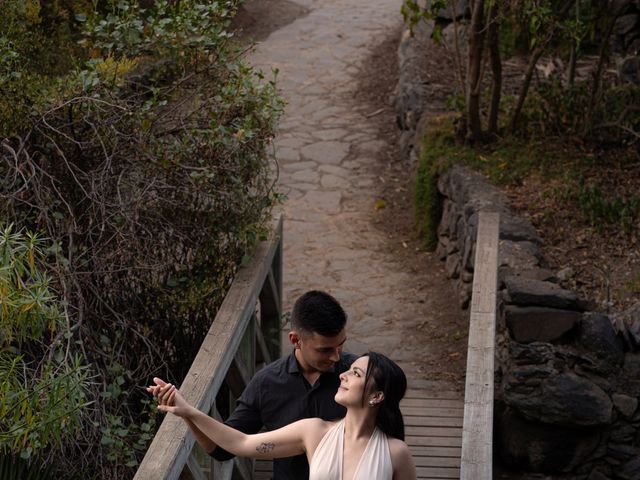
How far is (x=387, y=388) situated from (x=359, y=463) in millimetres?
237

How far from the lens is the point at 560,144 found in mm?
9242

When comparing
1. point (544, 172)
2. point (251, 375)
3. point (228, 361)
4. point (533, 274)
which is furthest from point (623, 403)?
point (228, 361)

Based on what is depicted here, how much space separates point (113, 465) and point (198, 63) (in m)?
2.16

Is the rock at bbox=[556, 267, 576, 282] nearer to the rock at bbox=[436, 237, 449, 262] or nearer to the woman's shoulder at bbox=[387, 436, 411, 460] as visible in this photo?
the rock at bbox=[436, 237, 449, 262]

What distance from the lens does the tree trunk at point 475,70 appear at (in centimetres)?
884

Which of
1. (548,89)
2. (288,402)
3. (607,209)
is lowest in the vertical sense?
(607,209)

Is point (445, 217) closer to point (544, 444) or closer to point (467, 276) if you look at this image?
point (467, 276)

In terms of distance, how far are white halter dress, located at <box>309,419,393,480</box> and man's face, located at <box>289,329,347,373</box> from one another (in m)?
0.59

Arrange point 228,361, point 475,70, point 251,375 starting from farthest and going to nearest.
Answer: point 475,70 < point 251,375 < point 228,361

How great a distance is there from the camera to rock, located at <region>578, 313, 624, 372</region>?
6.98 metres

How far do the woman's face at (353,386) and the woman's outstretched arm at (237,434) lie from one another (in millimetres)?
236

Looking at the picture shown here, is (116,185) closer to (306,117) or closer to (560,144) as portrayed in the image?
(560,144)

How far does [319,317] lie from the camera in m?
4.20

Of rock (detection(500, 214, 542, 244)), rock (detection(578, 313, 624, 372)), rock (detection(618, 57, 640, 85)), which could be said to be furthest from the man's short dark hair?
A: rock (detection(618, 57, 640, 85))
